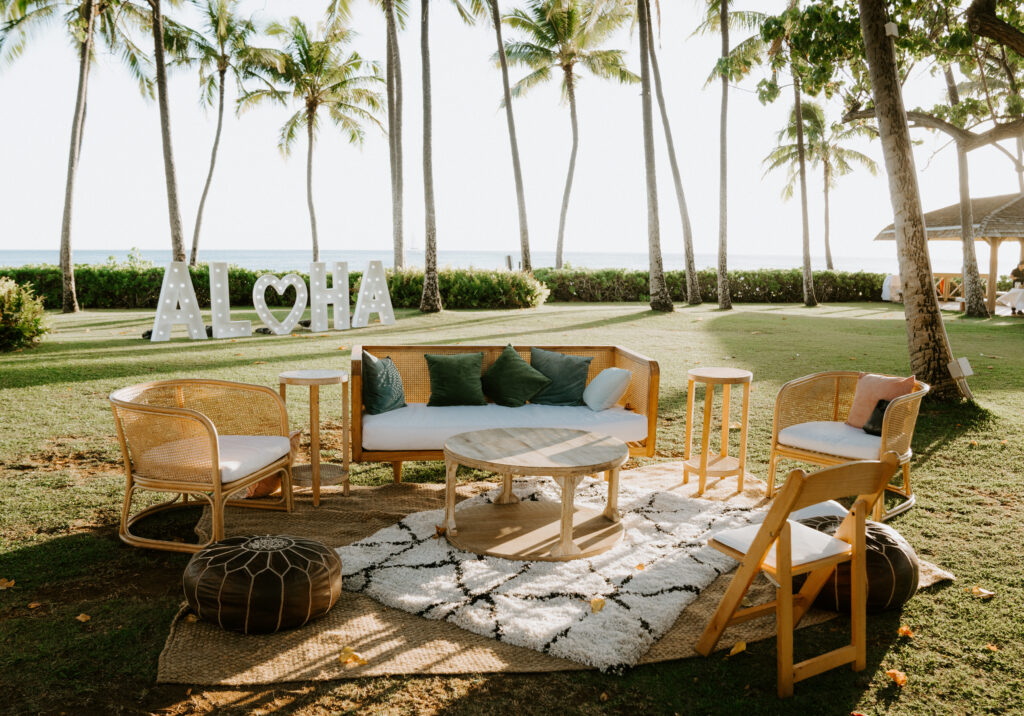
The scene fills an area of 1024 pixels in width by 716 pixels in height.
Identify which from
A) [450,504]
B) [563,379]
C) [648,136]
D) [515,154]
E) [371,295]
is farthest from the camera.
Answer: [515,154]

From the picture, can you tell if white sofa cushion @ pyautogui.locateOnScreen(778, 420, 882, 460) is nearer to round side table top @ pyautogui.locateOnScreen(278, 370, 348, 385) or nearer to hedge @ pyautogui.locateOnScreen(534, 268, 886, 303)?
round side table top @ pyautogui.locateOnScreen(278, 370, 348, 385)

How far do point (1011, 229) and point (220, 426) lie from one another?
67.4 ft

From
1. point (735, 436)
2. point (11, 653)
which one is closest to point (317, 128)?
point (735, 436)

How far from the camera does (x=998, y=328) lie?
14422 mm

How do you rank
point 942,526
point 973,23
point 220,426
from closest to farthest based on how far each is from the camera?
1. point 942,526
2. point 220,426
3. point 973,23

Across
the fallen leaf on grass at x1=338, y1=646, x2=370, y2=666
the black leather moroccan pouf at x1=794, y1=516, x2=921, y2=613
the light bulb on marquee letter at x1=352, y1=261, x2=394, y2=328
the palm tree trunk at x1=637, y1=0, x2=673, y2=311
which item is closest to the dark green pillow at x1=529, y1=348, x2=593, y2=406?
the black leather moroccan pouf at x1=794, y1=516, x2=921, y2=613

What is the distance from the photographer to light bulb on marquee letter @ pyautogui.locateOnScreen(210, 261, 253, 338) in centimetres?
1099

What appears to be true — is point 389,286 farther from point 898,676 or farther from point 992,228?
point 898,676

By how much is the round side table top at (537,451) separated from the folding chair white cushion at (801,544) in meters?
0.90

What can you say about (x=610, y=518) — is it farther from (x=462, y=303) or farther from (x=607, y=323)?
(x=462, y=303)

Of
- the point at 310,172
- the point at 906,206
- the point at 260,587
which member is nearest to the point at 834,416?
the point at 906,206

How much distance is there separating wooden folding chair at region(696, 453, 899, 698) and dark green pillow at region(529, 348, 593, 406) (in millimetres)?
2354

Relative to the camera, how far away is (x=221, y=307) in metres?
11.3

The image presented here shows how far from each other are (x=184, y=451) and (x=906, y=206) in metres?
6.61
